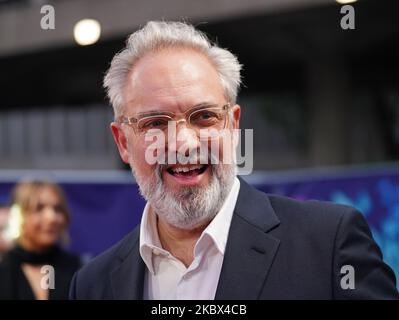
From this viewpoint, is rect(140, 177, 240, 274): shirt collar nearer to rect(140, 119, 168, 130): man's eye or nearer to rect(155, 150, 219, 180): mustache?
rect(155, 150, 219, 180): mustache

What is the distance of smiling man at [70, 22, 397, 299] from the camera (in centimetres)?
127

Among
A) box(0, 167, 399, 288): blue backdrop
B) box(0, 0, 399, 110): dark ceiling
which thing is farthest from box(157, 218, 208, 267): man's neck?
box(0, 167, 399, 288): blue backdrop

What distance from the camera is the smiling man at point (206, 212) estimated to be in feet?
4.18

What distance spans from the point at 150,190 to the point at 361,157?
24.5ft

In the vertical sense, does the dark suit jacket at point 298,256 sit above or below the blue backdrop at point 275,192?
below

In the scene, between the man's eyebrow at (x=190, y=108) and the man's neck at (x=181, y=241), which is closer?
the man's eyebrow at (x=190, y=108)

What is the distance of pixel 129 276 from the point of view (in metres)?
1.43

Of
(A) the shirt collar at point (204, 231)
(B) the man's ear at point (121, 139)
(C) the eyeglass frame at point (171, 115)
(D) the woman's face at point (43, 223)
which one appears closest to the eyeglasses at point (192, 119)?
(C) the eyeglass frame at point (171, 115)

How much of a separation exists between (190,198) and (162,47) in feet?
1.28

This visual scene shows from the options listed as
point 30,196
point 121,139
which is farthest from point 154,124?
point 30,196

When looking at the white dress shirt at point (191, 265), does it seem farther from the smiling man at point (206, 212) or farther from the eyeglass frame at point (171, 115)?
the eyeglass frame at point (171, 115)

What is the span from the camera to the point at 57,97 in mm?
2549

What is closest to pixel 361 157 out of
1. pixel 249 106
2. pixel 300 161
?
pixel 300 161

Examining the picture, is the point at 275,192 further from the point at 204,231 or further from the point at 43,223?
the point at 204,231
